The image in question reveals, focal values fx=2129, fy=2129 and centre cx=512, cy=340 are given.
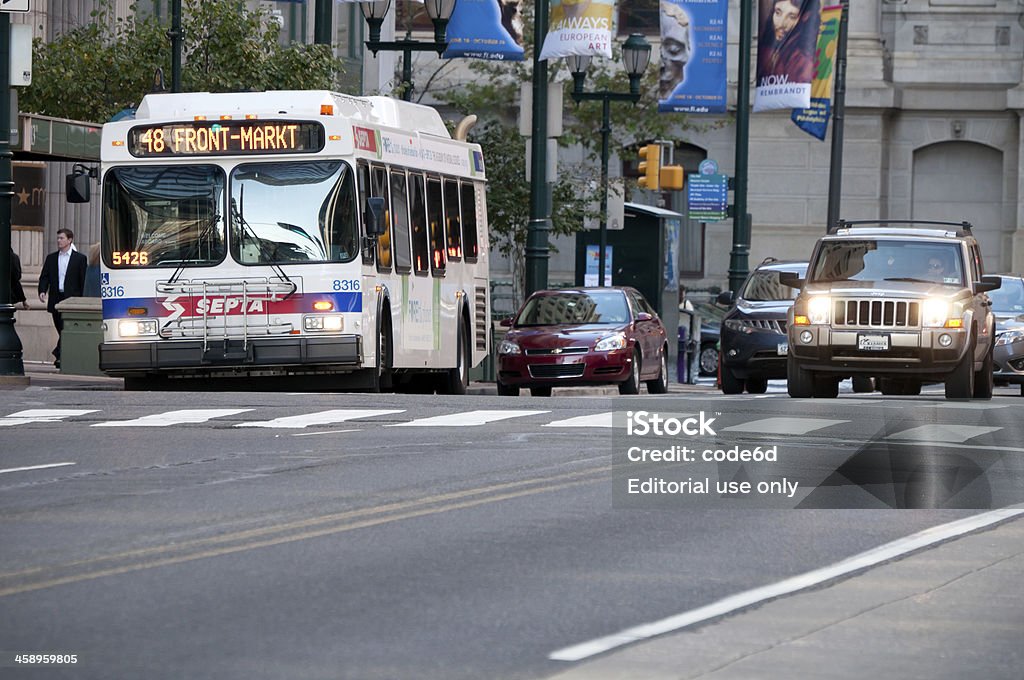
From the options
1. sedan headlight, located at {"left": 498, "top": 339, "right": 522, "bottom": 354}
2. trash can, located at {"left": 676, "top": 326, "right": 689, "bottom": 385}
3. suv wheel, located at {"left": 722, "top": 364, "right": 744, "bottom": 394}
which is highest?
sedan headlight, located at {"left": 498, "top": 339, "right": 522, "bottom": 354}

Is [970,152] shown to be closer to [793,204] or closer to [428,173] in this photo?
[793,204]

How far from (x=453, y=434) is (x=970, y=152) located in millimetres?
42479

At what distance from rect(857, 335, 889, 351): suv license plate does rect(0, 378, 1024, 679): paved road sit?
4003 millimetres

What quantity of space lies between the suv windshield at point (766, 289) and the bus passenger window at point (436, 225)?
4.13m

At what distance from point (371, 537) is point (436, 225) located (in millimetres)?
15563

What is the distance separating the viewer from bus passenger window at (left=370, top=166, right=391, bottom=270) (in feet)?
74.3

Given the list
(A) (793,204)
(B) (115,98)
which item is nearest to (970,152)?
(A) (793,204)

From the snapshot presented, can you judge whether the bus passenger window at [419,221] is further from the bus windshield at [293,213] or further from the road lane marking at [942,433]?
the road lane marking at [942,433]

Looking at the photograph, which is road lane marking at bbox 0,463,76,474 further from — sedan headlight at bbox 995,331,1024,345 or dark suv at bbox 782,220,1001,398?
sedan headlight at bbox 995,331,1024,345

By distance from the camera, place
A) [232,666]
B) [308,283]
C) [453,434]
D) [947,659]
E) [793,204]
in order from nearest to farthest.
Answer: [232,666] → [947,659] → [453,434] → [308,283] → [793,204]

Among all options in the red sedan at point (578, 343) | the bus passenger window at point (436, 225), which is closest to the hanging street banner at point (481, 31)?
the red sedan at point (578, 343)

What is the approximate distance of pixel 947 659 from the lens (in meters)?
7.32

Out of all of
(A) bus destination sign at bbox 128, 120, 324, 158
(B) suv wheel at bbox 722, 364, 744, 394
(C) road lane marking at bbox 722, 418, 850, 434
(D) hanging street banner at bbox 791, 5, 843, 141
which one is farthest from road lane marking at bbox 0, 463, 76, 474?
(D) hanging street banner at bbox 791, 5, 843, 141

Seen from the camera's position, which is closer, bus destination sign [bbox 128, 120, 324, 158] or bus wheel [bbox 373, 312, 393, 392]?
bus destination sign [bbox 128, 120, 324, 158]
